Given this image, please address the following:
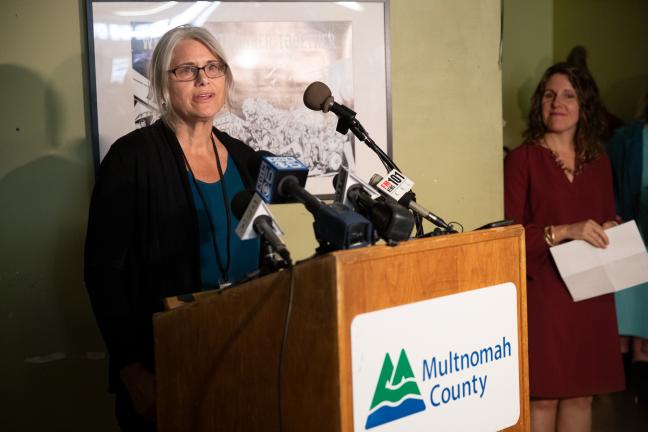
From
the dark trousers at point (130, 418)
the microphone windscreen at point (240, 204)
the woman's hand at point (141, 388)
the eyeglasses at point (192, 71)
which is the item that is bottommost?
the dark trousers at point (130, 418)

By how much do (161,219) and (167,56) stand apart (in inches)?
17.2

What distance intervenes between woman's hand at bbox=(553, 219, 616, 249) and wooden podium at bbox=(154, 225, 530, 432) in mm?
1476

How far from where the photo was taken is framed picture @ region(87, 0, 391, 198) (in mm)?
2398

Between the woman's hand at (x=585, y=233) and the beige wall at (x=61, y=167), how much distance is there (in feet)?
1.72

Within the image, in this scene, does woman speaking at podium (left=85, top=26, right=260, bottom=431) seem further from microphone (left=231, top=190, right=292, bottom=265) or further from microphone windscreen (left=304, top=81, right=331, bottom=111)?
microphone (left=231, top=190, right=292, bottom=265)

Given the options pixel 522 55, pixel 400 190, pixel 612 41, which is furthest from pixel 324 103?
pixel 612 41

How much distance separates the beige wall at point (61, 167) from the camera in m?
2.37

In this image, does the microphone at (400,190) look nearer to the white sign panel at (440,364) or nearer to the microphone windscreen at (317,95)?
the white sign panel at (440,364)

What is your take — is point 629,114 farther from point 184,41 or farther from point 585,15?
point 184,41

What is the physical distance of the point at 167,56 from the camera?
5.82 ft

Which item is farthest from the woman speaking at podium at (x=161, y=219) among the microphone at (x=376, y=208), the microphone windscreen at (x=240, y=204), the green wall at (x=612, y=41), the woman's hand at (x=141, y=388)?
the green wall at (x=612, y=41)

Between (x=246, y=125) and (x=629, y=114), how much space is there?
3.74m

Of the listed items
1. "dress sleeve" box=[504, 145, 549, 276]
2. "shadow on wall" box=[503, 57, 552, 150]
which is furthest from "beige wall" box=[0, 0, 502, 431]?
"shadow on wall" box=[503, 57, 552, 150]

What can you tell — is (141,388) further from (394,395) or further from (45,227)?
(45,227)
